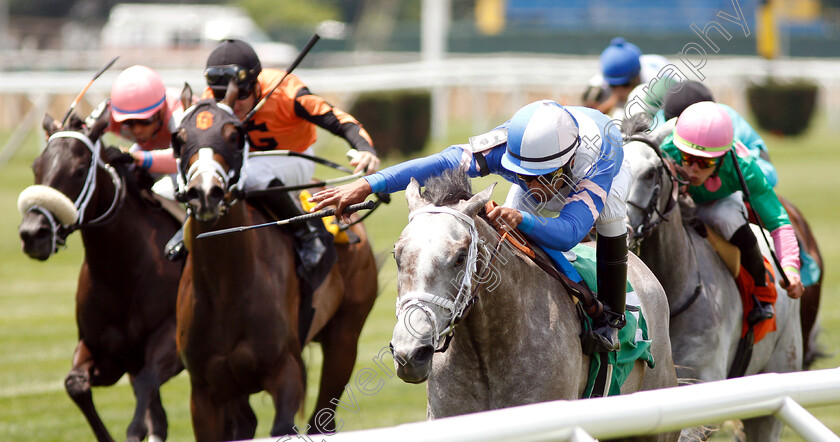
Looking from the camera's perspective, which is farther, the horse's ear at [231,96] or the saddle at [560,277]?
the horse's ear at [231,96]

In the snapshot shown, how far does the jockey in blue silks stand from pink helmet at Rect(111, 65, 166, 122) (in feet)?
6.74

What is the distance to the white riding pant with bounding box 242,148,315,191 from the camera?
5213mm

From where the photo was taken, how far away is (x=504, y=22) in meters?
51.8

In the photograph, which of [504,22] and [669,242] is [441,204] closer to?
[669,242]

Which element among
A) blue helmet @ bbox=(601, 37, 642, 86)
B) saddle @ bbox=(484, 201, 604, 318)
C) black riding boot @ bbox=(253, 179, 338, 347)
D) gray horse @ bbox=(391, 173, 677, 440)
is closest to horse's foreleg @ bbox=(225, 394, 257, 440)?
black riding boot @ bbox=(253, 179, 338, 347)

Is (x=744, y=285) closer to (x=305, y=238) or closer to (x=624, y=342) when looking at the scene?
(x=624, y=342)

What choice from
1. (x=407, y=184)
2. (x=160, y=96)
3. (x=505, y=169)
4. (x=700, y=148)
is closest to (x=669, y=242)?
(x=700, y=148)

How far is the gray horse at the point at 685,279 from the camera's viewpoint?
15.8 feet

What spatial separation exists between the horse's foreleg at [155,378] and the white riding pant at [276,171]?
88 cm

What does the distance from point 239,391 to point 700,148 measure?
2.47 m

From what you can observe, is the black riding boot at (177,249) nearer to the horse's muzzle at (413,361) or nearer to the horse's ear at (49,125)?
the horse's ear at (49,125)

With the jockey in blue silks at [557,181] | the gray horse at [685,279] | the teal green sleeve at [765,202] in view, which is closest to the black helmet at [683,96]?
the teal green sleeve at [765,202]

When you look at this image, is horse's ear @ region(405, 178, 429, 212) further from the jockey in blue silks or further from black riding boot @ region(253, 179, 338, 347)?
black riding boot @ region(253, 179, 338, 347)

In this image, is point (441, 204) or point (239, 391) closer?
point (441, 204)
